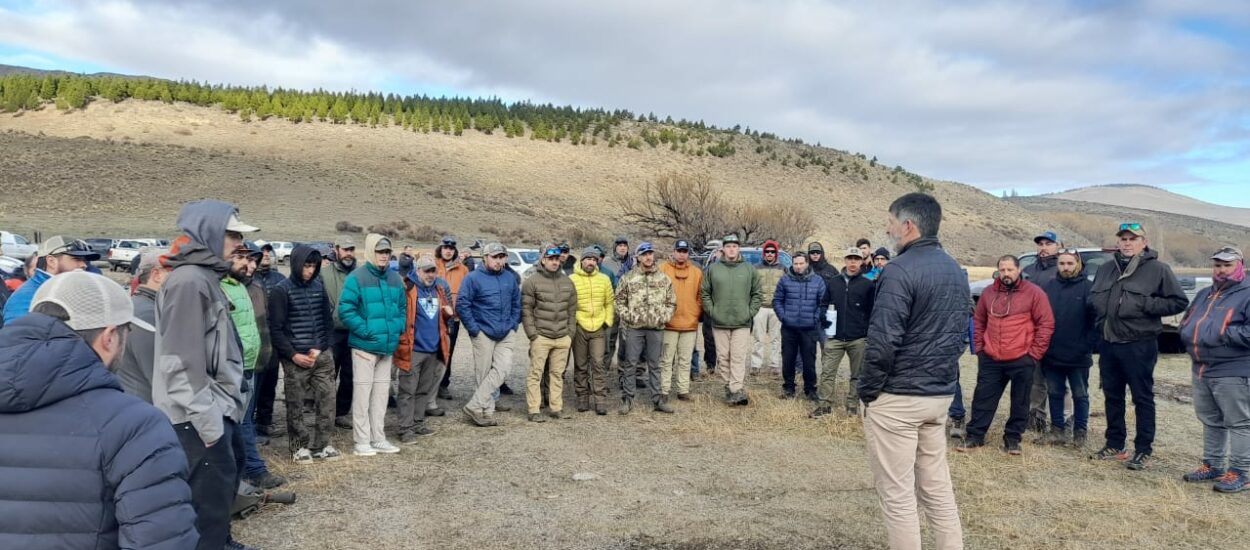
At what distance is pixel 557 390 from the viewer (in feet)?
26.6

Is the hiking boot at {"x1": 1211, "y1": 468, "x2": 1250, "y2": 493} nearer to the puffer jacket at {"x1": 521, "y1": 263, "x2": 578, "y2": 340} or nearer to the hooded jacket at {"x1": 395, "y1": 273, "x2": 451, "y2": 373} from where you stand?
the puffer jacket at {"x1": 521, "y1": 263, "x2": 578, "y2": 340}

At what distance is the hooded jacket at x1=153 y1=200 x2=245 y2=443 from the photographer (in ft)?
10.8

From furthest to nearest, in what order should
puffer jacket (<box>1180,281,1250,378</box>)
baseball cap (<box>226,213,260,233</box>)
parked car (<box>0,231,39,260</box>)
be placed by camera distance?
parked car (<box>0,231,39,260</box>) < puffer jacket (<box>1180,281,1250,378</box>) < baseball cap (<box>226,213,260,233</box>)

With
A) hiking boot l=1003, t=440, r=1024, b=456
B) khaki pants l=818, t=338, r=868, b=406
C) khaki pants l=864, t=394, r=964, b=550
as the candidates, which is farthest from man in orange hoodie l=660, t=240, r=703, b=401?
khaki pants l=864, t=394, r=964, b=550

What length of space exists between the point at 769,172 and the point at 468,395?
55.6 metres

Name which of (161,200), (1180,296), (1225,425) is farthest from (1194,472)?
(161,200)

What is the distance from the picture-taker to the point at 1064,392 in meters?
7.30

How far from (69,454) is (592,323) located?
653 centimetres

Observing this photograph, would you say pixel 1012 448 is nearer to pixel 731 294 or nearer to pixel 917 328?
pixel 731 294

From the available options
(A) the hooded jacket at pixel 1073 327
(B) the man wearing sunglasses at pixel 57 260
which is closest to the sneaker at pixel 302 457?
(B) the man wearing sunglasses at pixel 57 260

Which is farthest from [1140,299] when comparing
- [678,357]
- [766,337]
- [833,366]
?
[766,337]

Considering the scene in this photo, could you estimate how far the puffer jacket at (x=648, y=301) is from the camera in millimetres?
8500

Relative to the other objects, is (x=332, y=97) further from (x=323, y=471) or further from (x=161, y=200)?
(x=323, y=471)

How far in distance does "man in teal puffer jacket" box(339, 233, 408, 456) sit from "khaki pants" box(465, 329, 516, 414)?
1198 mm
